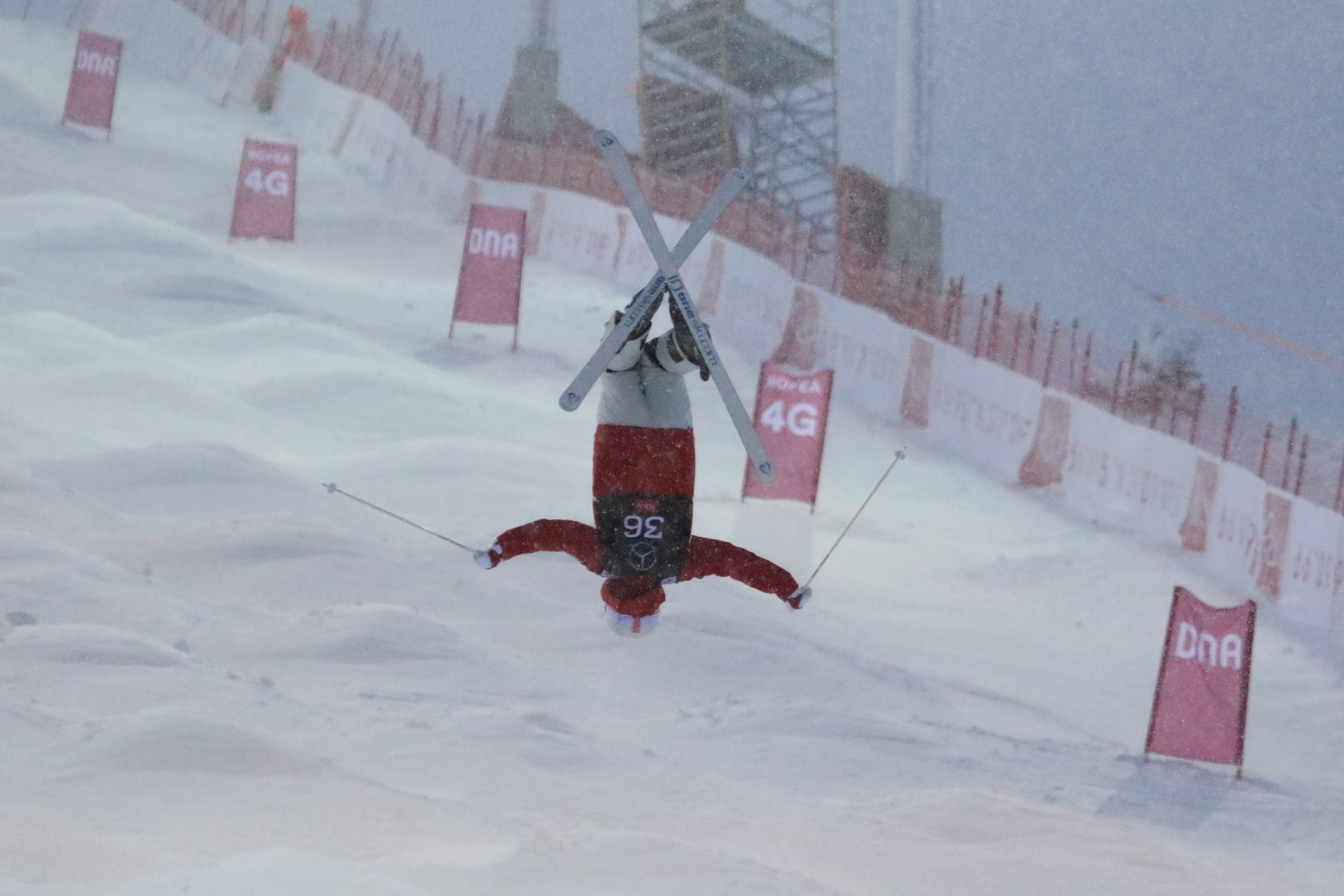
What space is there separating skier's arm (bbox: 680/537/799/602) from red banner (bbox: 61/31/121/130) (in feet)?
51.0

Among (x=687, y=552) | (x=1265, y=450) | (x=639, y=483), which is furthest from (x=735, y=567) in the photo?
(x=1265, y=450)

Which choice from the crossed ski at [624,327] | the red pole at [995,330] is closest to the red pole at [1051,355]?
the red pole at [995,330]

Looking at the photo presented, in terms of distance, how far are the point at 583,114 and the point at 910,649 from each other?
14651 millimetres

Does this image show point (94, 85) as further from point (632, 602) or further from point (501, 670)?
point (632, 602)

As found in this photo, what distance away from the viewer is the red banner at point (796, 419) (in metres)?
9.75

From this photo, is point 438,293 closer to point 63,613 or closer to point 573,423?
point 573,423

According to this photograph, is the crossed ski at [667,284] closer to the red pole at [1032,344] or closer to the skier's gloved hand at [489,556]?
the skier's gloved hand at [489,556]

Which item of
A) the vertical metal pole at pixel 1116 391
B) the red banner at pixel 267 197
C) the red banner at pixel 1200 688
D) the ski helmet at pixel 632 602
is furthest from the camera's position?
the red banner at pixel 267 197

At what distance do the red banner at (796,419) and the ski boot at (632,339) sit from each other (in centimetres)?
589

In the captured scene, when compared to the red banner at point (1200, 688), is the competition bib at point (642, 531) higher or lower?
higher

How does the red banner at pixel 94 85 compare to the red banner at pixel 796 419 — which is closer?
the red banner at pixel 796 419

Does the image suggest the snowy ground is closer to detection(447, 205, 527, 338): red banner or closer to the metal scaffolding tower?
detection(447, 205, 527, 338): red banner

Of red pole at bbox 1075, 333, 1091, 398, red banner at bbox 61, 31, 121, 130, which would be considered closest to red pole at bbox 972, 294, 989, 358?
red pole at bbox 1075, 333, 1091, 398

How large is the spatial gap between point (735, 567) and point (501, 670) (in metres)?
2.41
